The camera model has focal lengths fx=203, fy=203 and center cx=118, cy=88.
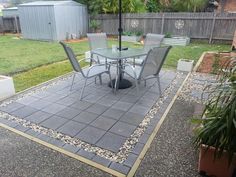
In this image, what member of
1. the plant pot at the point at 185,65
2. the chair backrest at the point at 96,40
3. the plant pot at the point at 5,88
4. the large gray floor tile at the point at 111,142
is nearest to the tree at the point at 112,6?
the chair backrest at the point at 96,40

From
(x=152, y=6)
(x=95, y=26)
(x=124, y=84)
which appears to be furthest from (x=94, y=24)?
(x=124, y=84)

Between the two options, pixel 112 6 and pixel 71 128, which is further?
pixel 112 6

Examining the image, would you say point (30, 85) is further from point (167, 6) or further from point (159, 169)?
point (167, 6)

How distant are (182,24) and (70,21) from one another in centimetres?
588

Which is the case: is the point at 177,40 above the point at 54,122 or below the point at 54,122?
above

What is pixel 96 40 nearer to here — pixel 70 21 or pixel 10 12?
pixel 70 21

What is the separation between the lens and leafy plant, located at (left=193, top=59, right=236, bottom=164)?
5.12 ft

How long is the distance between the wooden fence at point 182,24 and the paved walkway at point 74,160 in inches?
324

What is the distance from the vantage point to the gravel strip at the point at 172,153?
199cm

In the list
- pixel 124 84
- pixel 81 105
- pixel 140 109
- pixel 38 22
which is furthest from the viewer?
pixel 38 22

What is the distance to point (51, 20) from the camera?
10227 mm

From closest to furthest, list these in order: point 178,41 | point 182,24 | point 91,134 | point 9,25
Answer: point 91,134
point 178,41
point 182,24
point 9,25

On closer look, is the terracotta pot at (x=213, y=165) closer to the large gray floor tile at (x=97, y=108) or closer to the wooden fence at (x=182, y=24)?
the large gray floor tile at (x=97, y=108)

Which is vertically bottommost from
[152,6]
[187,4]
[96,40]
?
[96,40]
